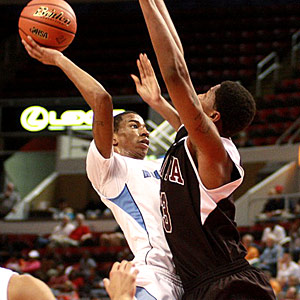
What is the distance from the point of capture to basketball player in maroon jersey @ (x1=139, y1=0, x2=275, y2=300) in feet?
9.32

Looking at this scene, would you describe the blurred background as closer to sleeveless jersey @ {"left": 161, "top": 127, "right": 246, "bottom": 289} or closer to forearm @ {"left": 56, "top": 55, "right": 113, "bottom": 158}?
forearm @ {"left": 56, "top": 55, "right": 113, "bottom": 158}

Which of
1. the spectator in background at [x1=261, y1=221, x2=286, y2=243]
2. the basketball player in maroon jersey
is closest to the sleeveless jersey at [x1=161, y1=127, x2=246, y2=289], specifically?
the basketball player in maroon jersey

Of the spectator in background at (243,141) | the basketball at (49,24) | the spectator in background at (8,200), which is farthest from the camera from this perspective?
the spectator in background at (8,200)

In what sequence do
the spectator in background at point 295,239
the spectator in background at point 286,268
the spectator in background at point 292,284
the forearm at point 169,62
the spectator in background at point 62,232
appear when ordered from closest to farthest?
1. the forearm at point 169,62
2. the spectator in background at point 292,284
3. the spectator in background at point 286,268
4. the spectator in background at point 295,239
5. the spectator in background at point 62,232

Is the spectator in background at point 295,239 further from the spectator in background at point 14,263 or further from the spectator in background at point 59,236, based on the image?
the spectator in background at point 14,263

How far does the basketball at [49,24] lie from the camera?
3.63 metres

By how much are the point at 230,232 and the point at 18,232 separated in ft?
43.5

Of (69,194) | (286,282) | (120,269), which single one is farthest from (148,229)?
(69,194)

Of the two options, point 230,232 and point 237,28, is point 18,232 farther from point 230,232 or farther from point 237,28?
point 230,232

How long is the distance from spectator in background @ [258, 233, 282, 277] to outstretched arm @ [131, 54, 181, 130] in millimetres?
6104

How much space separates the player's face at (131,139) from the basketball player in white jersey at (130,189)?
0.11 meters

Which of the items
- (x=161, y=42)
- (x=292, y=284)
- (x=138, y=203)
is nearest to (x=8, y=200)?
(x=292, y=284)

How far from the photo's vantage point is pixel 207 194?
9.73 ft

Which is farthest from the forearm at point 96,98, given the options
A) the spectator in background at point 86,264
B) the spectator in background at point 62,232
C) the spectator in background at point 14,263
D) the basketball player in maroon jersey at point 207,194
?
the spectator in background at point 62,232
